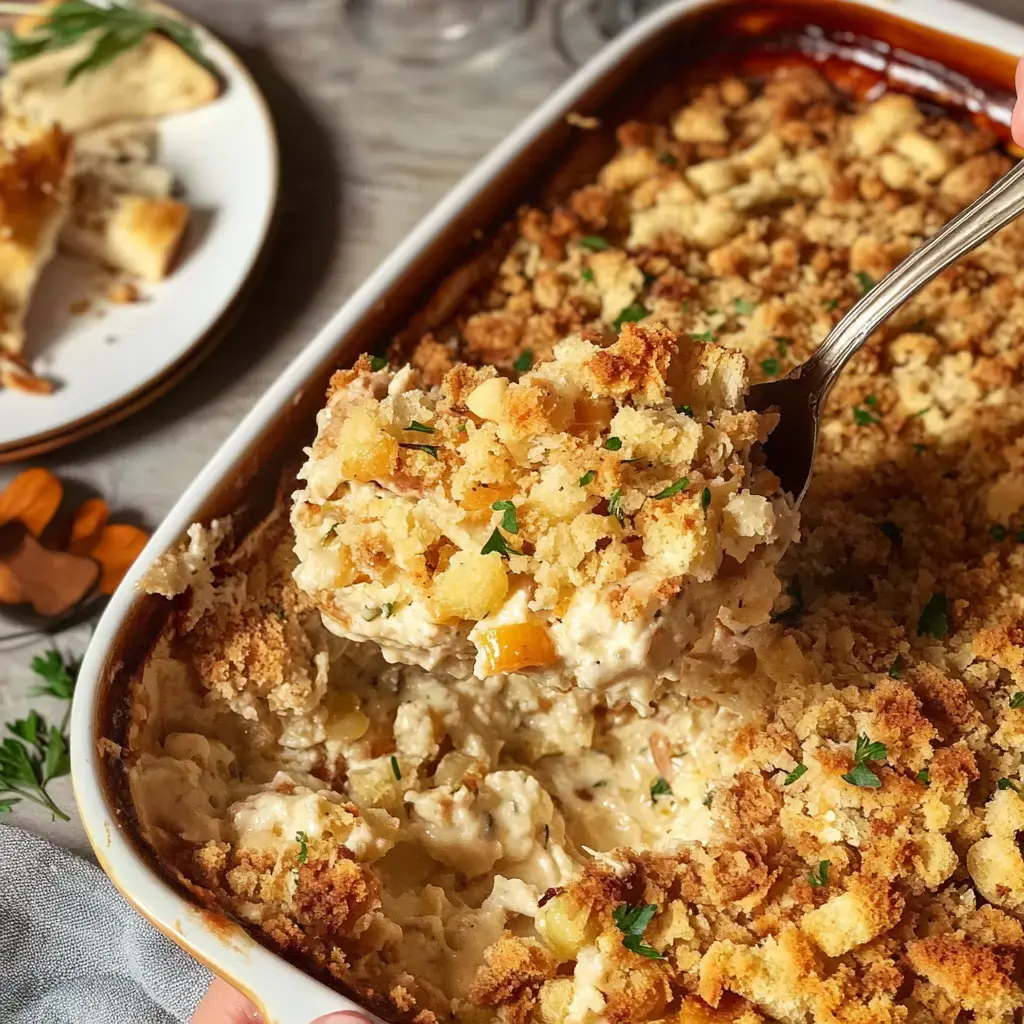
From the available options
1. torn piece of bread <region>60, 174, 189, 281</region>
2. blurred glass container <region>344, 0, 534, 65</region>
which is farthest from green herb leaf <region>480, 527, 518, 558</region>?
blurred glass container <region>344, 0, 534, 65</region>

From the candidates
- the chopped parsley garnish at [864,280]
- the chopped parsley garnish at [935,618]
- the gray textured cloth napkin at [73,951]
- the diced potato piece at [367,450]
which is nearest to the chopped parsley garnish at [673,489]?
the diced potato piece at [367,450]

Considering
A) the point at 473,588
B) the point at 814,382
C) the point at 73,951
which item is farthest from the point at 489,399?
the point at 73,951

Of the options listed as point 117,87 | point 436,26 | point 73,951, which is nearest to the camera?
point 73,951

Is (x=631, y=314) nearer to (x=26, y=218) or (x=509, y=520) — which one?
(x=509, y=520)

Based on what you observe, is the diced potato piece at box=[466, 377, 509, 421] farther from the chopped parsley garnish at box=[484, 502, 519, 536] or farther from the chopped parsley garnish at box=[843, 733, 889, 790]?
the chopped parsley garnish at box=[843, 733, 889, 790]

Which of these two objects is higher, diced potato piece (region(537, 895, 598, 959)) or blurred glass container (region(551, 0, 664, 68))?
blurred glass container (region(551, 0, 664, 68))

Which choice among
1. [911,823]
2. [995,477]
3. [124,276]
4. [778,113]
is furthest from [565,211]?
→ [911,823]
